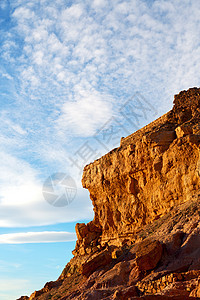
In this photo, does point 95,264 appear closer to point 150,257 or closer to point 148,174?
point 150,257

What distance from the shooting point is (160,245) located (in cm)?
1491

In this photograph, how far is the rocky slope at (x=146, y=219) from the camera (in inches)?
542

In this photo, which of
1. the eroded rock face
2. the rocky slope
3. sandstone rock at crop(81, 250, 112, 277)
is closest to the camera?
the rocky slope

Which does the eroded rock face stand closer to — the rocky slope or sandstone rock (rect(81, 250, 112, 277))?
the rocky slope

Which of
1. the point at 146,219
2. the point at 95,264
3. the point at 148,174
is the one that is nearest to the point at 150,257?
the point at 95,264

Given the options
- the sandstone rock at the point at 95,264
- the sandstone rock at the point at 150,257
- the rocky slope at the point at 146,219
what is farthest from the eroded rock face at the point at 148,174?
the sandstone rock at the point at 150,257

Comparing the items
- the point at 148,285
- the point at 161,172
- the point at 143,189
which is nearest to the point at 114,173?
the point at 143,189

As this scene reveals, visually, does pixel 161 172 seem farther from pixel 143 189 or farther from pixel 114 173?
pixel 114 173

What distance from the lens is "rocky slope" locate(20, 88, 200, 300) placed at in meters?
13.8

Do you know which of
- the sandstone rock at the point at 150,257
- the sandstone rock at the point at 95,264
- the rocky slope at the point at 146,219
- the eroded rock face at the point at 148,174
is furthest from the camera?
the eroded rock face at the point at 148,174

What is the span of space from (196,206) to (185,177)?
429 cm

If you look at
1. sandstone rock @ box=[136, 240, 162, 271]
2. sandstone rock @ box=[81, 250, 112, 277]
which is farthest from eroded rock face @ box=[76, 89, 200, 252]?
sandstone rock @ box=[136, 240, 162, 271]

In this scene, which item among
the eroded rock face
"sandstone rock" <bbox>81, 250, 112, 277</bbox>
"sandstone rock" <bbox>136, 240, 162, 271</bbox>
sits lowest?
A: "sandstone rock" <bbox>136, 240, 162, 271</bbox>

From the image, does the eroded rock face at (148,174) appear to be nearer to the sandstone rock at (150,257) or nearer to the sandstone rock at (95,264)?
the sandstone rock at (95,264)
